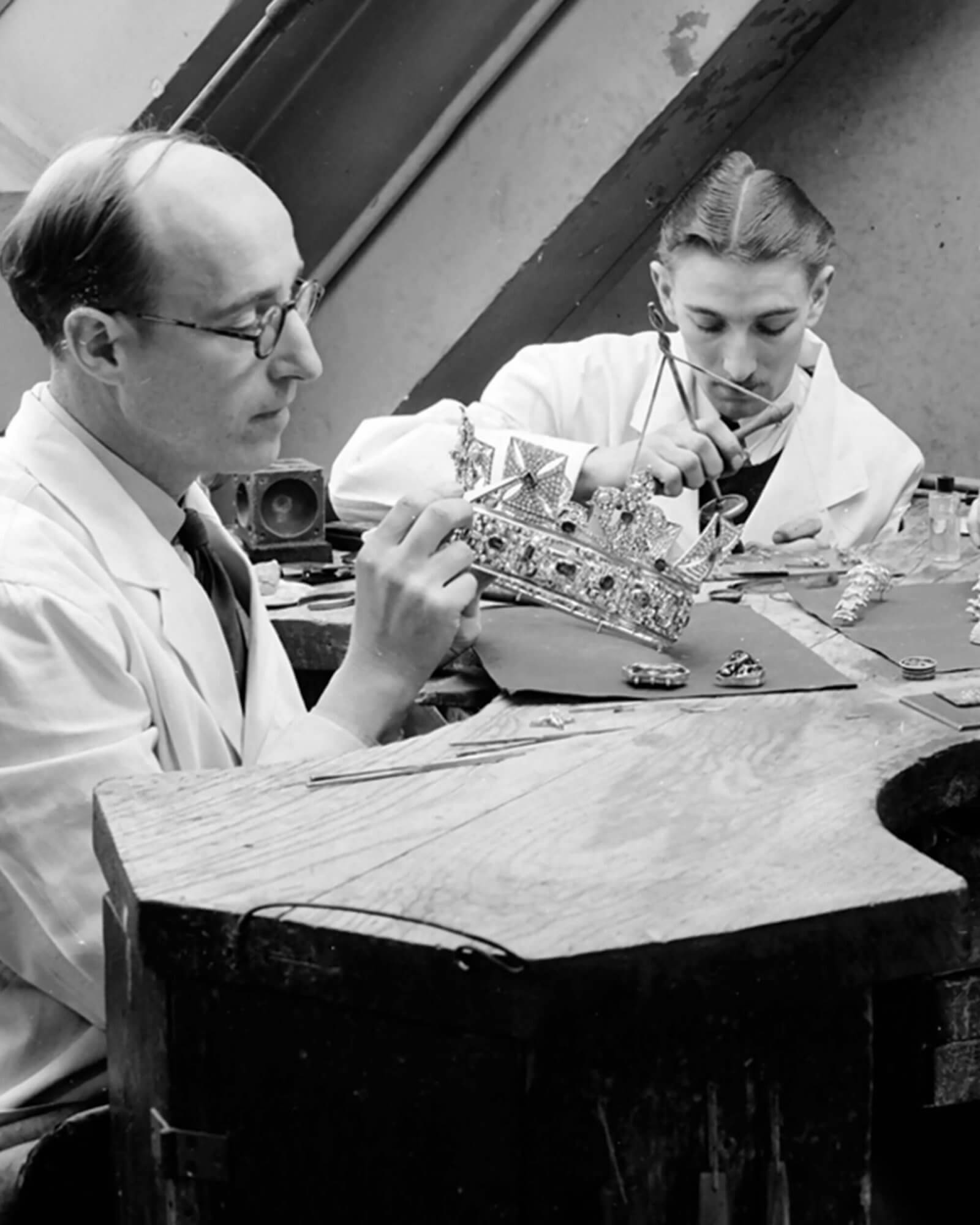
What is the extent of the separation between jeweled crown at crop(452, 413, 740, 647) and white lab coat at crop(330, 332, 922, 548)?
0.75 metres

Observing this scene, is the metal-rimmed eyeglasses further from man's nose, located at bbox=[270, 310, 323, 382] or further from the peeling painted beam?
the peeling painted beam

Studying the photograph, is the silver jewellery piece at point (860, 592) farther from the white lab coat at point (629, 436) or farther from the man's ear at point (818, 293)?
the man's ear at point (818, 293)

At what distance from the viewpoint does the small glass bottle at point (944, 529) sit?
2.87 meters

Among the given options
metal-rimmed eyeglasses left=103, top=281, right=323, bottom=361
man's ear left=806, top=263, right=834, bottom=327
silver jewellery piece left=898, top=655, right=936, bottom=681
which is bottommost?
metal-rimmed eyeglasses left=103, top=281, right=323, bottom=361

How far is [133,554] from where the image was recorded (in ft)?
6.34

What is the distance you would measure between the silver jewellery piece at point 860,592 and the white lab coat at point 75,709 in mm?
788

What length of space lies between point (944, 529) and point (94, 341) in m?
1.55

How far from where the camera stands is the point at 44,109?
4.28 meters

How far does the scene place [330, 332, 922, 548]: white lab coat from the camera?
318cm

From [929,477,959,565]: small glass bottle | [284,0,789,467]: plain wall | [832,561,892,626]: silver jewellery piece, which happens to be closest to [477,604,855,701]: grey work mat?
[832,561,892,626]: silver jewellery piece

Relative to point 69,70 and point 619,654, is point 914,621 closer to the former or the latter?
point 619,654

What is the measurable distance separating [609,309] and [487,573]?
3131 millimetres

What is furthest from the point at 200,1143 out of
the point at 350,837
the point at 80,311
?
the point at 80,311

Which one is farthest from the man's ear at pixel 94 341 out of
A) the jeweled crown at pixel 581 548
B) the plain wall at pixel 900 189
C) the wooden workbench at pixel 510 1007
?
the plain wall at pixel 900 189
